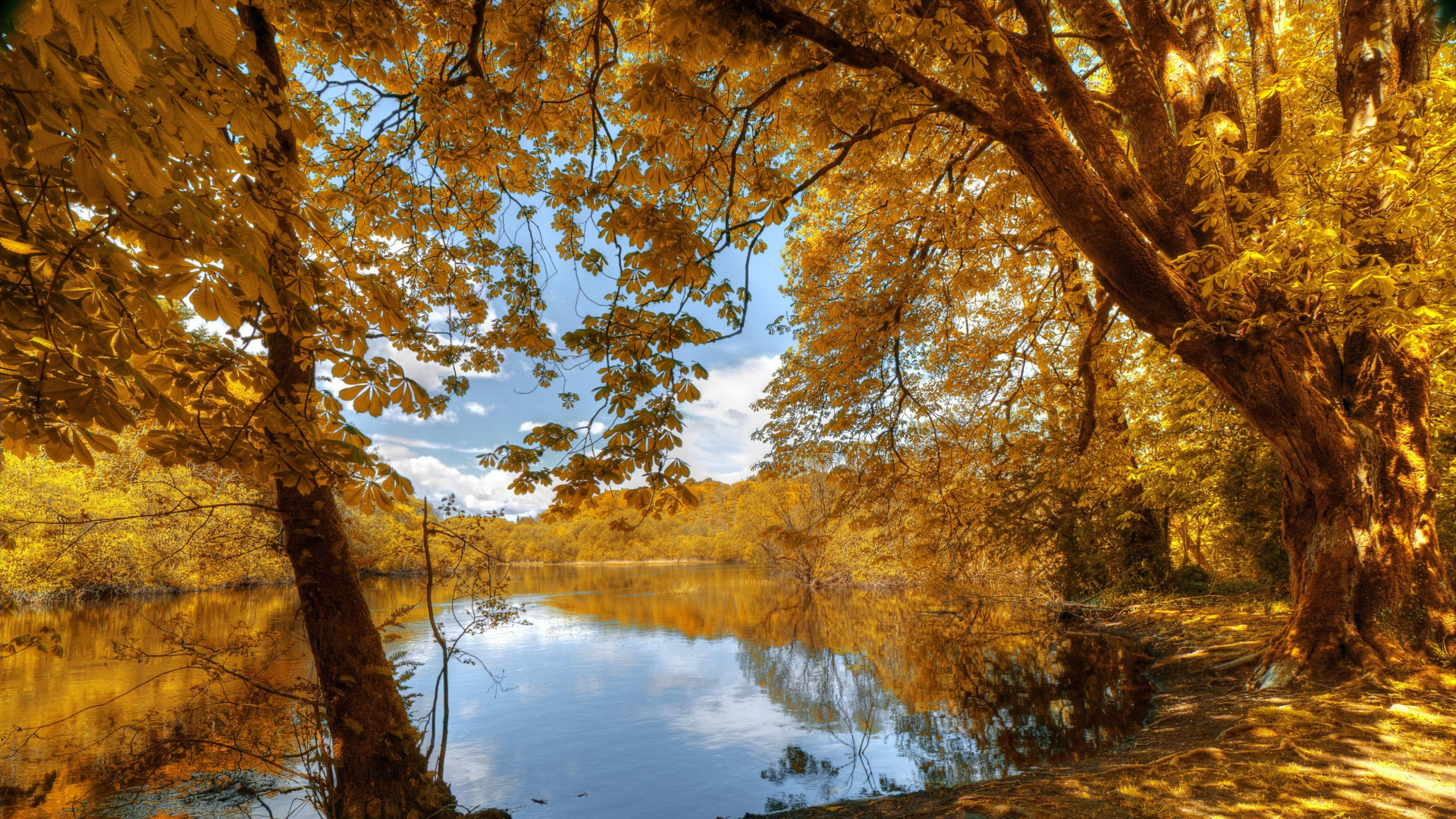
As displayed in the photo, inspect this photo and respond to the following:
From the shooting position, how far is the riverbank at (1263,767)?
9.22 ft

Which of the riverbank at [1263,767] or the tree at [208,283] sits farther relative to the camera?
the riverbank at [1263,767]

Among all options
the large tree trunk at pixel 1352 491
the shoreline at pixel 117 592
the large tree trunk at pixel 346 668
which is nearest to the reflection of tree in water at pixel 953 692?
the large tree trunk at pixel 1352 491

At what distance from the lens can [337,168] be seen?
4578 millimetres

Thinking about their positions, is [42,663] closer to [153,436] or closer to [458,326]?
[458,326]

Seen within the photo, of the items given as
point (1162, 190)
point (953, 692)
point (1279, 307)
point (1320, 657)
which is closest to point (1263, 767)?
point (1320, 657)

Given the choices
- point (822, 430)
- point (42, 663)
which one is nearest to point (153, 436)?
point (822, 430)

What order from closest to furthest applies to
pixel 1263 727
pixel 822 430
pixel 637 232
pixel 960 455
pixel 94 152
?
1. pixel 94 152
2. pixel 637 232
3. pixel 1263 727
4. pixel 822 430
5. pixel 960 455

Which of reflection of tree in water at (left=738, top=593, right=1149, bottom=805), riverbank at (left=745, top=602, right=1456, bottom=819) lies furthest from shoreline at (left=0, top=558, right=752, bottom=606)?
riverbank at (left=745, top=602, right=1456, bottom=819)

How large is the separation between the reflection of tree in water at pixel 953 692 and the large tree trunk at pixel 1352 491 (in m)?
2.16

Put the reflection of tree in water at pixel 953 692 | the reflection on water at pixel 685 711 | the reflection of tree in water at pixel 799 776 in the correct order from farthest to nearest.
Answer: the reflection of tree in water at pixel 953 692 → the reflection on water at pixel 685 711 → the reflection of tree in water at pixel 799 776

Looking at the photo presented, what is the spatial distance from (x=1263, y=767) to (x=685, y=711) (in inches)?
253

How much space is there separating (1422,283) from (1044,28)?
9.24 ft

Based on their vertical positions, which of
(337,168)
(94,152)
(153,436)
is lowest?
(153,436)

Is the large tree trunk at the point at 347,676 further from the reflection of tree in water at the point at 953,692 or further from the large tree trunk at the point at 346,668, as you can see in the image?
the reflection of tree in water at the point at 953,692
